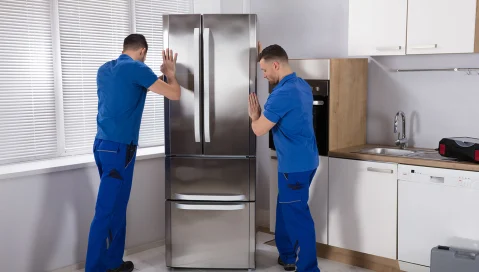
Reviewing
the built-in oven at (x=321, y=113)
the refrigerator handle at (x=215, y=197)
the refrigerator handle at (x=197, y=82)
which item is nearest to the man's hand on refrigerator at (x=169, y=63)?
the refrigerator handle at (x=197, y=82)

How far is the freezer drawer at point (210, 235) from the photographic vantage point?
3670mm

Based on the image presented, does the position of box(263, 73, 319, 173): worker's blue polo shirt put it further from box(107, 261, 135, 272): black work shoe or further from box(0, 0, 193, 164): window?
box(0, 0, 193, 164): window

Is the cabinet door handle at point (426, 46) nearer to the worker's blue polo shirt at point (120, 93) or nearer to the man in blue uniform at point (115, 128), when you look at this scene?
the man in blue uniform at point (115, 128)

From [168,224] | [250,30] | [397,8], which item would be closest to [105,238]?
[168,224]

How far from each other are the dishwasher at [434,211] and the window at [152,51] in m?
2.11

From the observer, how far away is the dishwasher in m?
3.12

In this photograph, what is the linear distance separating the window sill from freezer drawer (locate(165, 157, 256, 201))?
1.90ft

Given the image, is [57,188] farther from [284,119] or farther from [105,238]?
[284,119]

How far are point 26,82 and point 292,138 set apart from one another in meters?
1.85

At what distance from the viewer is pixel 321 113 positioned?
148 inches

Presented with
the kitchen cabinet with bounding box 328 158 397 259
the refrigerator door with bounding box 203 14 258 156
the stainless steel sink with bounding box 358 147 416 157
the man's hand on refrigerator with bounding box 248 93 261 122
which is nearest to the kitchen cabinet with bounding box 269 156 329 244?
the kitchen cabinet with bounding box 328 158 397 259

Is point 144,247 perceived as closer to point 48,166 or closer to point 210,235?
point 210,235

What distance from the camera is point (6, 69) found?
3529 mm

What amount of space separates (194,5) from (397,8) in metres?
1.93
